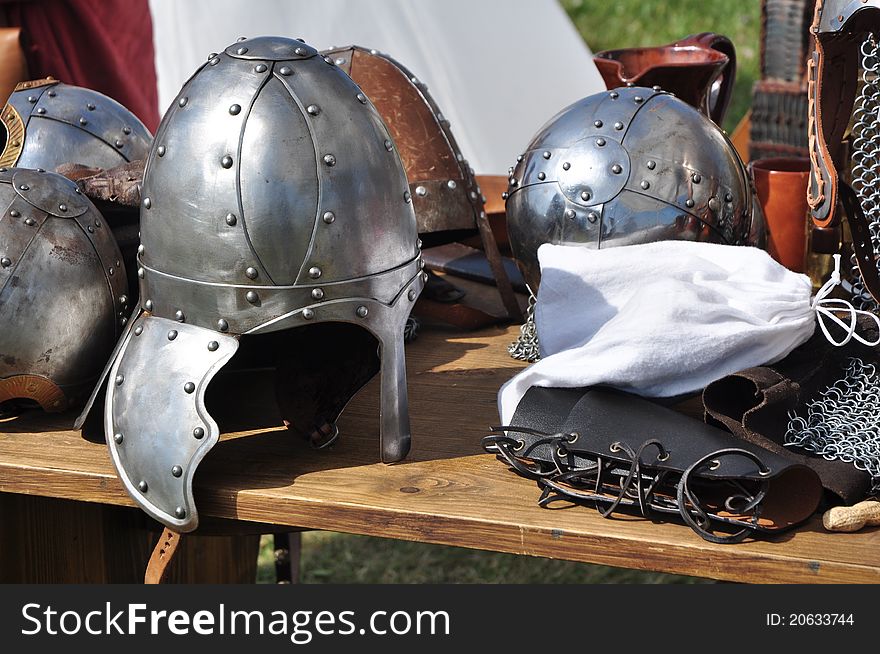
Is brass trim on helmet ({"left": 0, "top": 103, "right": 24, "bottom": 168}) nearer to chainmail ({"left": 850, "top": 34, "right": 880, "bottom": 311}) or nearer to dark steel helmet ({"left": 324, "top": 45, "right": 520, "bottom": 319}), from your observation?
dark steel helmet ({"left": 324, "top": 45, "right": 520, "bottom": 319})

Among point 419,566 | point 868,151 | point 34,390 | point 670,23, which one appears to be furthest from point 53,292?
point 670,23

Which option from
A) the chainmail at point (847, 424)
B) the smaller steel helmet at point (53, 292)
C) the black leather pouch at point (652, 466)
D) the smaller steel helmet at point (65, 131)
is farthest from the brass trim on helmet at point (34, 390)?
the chainmail at point (847, 424)

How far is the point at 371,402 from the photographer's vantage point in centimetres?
154

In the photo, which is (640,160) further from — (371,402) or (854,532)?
(854,532)

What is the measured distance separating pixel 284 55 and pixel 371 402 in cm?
53

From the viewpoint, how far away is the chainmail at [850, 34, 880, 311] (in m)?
1.62

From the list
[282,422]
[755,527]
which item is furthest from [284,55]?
[755,527]

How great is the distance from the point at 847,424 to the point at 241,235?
2.50ft

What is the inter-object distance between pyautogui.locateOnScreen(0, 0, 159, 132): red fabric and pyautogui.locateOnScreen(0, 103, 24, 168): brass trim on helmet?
2.37 feet

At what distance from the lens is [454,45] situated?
12.4ft

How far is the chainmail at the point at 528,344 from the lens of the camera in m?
1.67

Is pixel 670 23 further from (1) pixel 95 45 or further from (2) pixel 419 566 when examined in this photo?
(2) pixel 419 566

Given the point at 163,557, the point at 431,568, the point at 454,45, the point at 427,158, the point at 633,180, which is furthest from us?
the point at 454,45

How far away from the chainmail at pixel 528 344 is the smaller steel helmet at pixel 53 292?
613 mm
